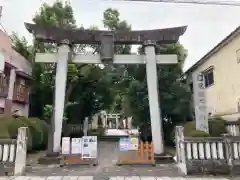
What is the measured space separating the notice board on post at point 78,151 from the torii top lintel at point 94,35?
5.50 m

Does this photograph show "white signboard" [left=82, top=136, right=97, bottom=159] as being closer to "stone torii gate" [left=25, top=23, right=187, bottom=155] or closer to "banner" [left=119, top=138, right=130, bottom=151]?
"banner" [left=119, top=138, right=130, bottom=151]

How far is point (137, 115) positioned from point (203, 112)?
24.3 feet

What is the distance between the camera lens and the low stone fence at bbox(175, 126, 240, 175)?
25.7 ft

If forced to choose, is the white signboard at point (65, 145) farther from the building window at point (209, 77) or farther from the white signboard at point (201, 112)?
the building window at point (209, 77)

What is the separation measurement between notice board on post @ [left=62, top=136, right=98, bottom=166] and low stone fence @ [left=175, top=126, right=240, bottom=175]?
13.0ft

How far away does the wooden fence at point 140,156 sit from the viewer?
388 inches

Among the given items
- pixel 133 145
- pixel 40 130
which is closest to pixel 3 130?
pixel 40 130

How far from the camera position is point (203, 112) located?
9680 mm

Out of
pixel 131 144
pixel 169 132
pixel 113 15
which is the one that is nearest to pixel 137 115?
pixel 169 132

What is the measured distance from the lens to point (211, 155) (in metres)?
7.95

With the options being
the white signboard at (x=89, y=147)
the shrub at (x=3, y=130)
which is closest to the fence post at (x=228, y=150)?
the white signboard at (x=89, y=147)

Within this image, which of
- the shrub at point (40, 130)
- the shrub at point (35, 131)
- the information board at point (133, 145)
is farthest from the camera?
the shrub at point (40, 130)

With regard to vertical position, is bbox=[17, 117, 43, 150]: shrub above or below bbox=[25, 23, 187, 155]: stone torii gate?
below

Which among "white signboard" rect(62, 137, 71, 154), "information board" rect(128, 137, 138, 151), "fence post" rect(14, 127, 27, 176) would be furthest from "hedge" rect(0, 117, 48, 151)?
"information board" rect(128, 137, 138, 151)
